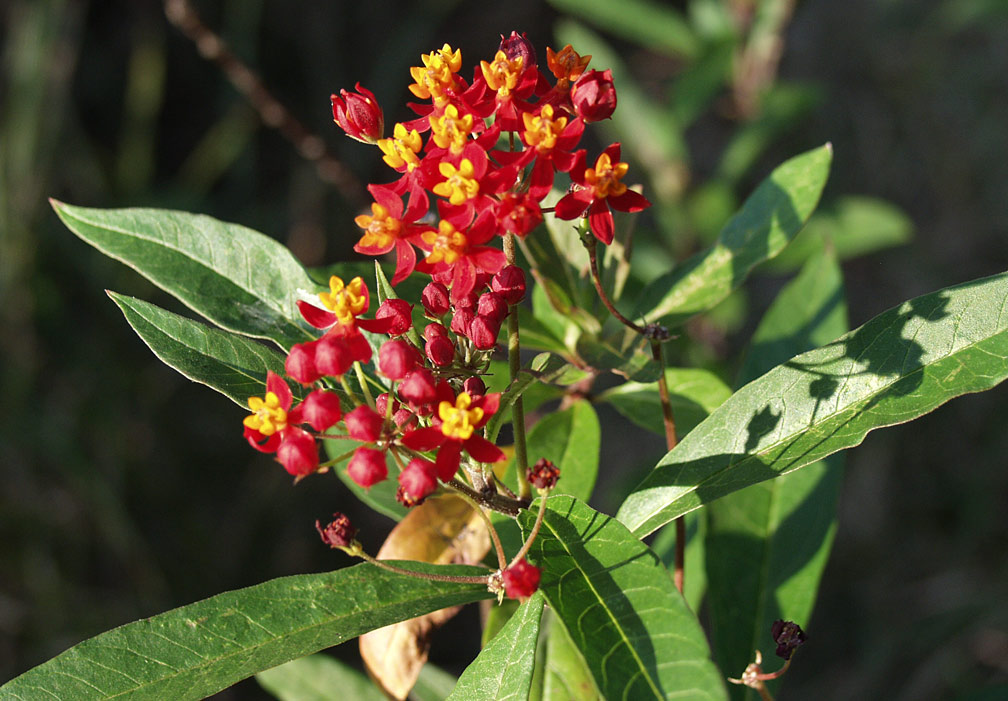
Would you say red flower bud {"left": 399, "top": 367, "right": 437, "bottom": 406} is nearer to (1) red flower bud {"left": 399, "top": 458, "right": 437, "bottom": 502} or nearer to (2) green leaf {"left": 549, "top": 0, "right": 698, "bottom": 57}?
(1) red flower bud {"left": 399, "top": 458, "right": 437, "bottom": 502}

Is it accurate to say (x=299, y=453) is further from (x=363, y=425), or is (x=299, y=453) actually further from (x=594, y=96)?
(x=594, y=96)


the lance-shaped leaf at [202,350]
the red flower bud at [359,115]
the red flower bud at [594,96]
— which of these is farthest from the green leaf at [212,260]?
the red flower bud at [594,96]

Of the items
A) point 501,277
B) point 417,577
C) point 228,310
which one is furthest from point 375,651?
point 501,277

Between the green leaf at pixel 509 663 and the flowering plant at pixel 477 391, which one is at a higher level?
the flowering plant at pixel 477 391

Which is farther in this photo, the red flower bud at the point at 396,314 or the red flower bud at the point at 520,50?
the red flower bud at the point at 520,50

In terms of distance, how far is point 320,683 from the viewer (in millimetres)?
2205

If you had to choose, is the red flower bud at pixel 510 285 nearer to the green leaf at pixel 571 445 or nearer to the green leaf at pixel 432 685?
the green leaf at pixel 571 445

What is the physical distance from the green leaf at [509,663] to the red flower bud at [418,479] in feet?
0.75

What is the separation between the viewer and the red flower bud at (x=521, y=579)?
120 centimetres

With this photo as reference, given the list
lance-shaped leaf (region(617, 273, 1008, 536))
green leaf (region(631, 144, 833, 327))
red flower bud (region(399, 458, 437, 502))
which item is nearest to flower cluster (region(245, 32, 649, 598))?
red flower bud (region(399, 458, 437, 502))

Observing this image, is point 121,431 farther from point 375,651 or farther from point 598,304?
point 598,304

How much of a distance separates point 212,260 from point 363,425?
0.59 m

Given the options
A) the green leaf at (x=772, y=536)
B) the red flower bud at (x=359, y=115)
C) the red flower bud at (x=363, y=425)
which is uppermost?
the red flower bud at (x=359, y=115)

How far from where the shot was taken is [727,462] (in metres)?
1.37
